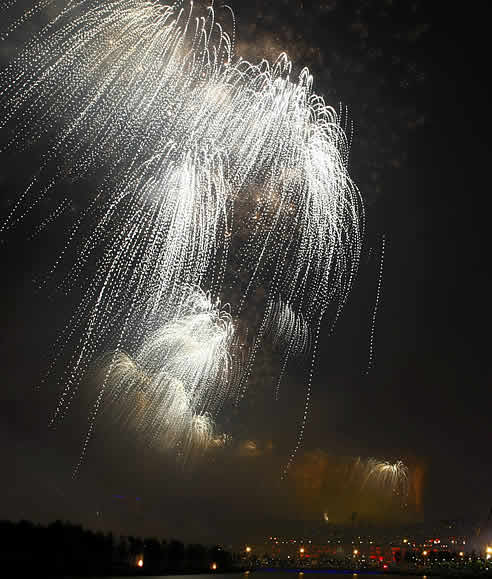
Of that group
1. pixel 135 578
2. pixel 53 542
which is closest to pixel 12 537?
pixel 53 542

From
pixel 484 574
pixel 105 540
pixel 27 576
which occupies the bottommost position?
pixel 27 576

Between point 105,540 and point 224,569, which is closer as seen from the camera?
point 105,540

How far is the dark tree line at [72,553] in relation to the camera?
322ft

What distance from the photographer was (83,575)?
109125 millimetres

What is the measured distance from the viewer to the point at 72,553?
112125 mm

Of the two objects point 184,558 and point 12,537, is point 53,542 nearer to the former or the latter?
point 12,537

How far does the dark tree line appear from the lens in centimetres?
9812

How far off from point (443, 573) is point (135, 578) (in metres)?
101

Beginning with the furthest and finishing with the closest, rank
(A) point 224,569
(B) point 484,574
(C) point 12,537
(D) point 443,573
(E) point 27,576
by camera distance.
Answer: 1. (A) point 224,569
2. (D) point 443,573
3. (B) point 484,574
4. (C) point 12,537
5. (E) point 27,576

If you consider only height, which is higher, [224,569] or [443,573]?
[443,573]

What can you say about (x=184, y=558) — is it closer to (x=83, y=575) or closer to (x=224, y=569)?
(x=224, y=569)

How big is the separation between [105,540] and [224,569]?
74.3 metres

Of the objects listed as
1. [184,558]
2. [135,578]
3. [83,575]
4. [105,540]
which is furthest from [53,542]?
[184,558]

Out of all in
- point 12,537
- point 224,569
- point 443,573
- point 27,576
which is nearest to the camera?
point 27,576
